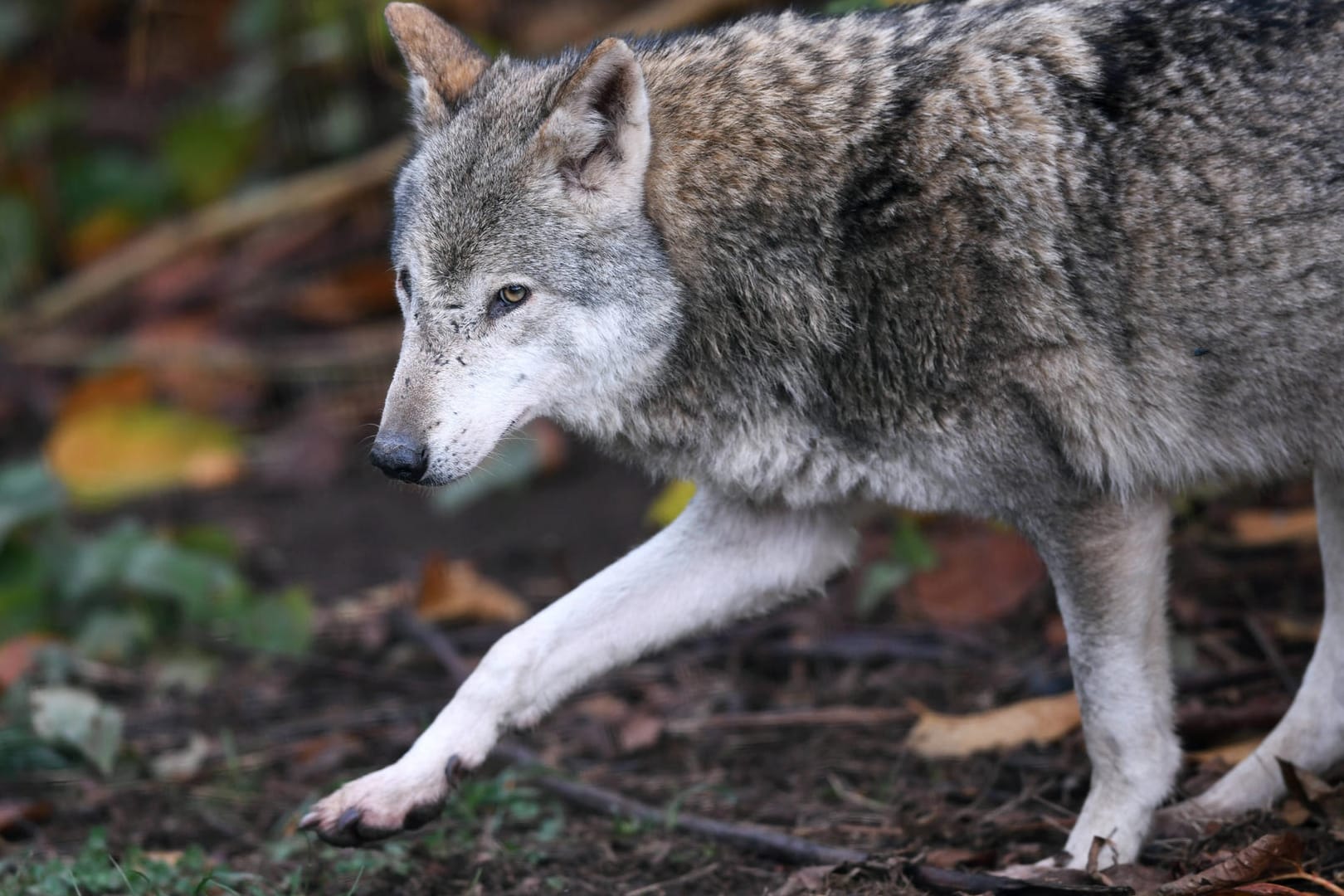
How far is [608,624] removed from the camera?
411cm

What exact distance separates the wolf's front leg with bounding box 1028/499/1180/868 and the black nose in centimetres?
163

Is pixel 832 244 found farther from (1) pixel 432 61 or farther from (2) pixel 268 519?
(2) pixel 268 519

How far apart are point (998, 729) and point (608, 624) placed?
4.84ft

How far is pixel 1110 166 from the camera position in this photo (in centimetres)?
377

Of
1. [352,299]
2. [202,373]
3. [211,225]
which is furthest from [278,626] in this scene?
[211,225]

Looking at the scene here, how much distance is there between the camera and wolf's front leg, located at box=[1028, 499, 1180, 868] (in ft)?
12.7

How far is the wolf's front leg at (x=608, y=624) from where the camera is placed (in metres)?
3.80

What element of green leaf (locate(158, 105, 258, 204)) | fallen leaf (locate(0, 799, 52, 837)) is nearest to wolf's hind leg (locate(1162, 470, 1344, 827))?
fallen leaf (locate(0, 799, 52, 837))

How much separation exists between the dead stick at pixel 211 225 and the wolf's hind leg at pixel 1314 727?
633cm

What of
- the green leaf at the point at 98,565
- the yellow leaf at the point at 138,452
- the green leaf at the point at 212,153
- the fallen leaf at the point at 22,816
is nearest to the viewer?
the fallen leaf at the point at 22,816

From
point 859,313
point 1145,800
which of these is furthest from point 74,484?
point 1145,800

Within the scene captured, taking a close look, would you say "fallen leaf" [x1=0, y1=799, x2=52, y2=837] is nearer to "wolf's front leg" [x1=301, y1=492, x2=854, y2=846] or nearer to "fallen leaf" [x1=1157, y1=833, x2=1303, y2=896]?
"wolf's front leg" [x1=301, y1=492, x2=854, y2=846]

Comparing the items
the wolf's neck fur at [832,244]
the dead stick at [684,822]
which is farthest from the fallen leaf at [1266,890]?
the wolf's neck fur at [832,244]

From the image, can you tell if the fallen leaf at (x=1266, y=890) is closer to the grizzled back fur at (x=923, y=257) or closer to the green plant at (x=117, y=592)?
the grizzled back fur at (x=923, y=257)
